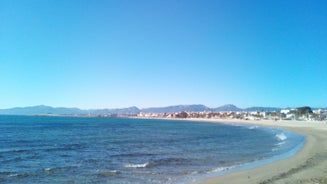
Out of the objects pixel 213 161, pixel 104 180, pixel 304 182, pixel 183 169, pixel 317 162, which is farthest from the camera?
pixel 213 161

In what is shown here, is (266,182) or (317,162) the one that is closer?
(266,182)

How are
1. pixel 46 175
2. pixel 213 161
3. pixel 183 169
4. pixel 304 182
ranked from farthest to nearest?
pixel 213 161, pixel 183 169, pixel 46 175, pixel 304 182

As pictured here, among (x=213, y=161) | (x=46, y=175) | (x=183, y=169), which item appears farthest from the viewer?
(x=213, y=161)

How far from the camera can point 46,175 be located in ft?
62.6

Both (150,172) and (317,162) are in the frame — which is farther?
(317,162)

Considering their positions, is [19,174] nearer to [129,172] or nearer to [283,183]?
[129,172]

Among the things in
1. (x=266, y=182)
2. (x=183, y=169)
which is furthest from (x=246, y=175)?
(x=183, y=169)

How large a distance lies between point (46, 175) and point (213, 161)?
1257 cm

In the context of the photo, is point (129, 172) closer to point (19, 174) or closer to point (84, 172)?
point (84, 172)

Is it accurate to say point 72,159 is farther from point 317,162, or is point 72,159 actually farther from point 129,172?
point 317,162

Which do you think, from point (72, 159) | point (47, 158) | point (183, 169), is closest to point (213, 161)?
point (183, 169)

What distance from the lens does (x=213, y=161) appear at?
25.1m

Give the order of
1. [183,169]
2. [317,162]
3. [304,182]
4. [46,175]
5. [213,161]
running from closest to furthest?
[304,182]
[46,175]
[183,169]
[317,162]
[213,161]

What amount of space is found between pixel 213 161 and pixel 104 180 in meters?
10.4
